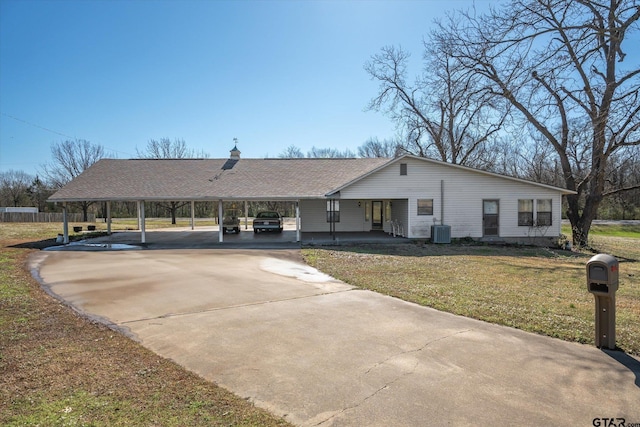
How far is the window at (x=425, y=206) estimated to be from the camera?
19.8 m

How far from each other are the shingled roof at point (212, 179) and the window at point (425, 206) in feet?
10.8

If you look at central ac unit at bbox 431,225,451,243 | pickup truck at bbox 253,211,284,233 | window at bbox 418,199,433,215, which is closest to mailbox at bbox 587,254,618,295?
central ac unit at bbox 431,225,451,243

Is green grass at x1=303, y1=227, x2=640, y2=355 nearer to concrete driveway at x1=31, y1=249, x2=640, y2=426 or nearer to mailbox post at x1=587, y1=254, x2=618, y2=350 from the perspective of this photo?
mailbox post at x1=587, y1=254, x2=618, y2=350

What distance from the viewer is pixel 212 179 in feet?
72.7

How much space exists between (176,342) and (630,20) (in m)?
18.1

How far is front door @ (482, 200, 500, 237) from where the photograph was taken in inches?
787

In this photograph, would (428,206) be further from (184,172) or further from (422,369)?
(422,369)

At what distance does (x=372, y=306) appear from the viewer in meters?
7.07

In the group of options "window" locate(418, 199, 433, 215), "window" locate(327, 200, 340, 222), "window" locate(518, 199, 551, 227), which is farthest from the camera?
"window" locate(327, 200, 340, 222)

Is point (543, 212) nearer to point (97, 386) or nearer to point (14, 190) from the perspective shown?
point (97, 386)

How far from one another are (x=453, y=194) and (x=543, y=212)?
16.1ft

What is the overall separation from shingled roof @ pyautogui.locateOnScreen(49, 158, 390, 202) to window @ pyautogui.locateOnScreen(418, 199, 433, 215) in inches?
129

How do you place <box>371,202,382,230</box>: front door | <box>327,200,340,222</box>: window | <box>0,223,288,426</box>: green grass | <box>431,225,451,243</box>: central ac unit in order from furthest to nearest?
<box>371,202,382,230</box>: front door < <box>327,200,340,222</box>: window < <box>431,225,451,243</box>: central ac unit < <box>0,223,288,426</box>: green grass

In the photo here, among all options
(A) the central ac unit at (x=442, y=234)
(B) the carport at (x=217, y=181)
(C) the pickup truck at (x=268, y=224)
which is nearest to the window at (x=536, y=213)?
(A) the central ac unit at (x=442, y=234)
